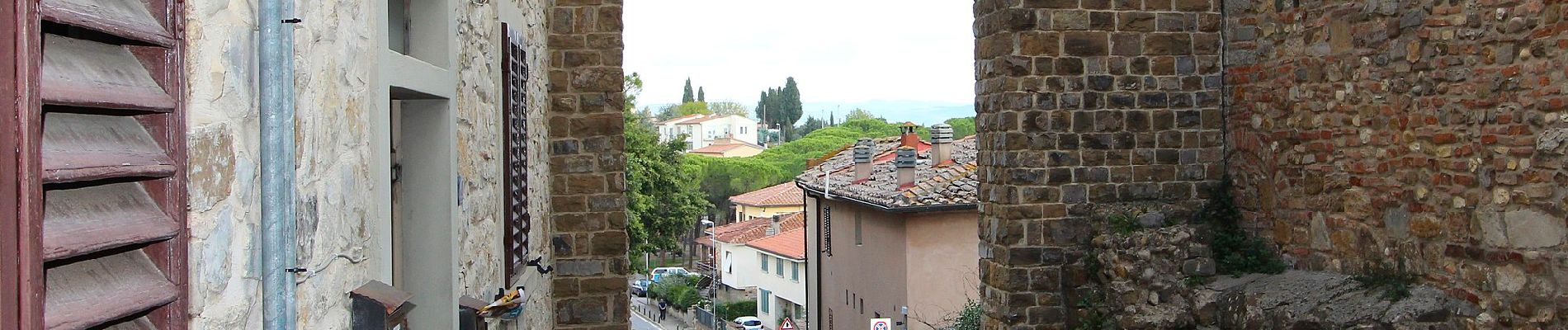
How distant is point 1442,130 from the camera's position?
243 inches

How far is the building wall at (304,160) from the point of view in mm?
1851

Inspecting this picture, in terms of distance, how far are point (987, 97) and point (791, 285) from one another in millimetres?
30196

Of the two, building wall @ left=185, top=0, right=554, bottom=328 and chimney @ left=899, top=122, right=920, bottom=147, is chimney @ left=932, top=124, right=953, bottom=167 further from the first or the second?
building wall @ left=185, top=0, right=554, bottom=328

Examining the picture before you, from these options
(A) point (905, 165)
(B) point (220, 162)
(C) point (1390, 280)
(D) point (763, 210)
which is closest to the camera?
(B) point (220, 162)

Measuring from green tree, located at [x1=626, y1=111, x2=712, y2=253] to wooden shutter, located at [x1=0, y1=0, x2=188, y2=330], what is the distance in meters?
24.0

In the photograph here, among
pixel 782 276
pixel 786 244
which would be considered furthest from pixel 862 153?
pixel 782 276

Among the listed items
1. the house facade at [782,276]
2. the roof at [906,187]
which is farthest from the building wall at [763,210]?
the roof at [906,187]

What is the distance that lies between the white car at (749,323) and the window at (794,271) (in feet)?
13.5

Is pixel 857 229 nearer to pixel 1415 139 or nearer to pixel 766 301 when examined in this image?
pixel 1415 139

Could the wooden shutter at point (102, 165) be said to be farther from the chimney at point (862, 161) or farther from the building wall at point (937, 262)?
the chimney at point (862, 161)

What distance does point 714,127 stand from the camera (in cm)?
12031

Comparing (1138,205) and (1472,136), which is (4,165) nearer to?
(1472,136)

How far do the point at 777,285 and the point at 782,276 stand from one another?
2.19 feet

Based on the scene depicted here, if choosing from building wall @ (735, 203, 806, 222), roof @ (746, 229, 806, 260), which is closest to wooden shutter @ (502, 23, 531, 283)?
roof @ (746, 229, 806, 260)
